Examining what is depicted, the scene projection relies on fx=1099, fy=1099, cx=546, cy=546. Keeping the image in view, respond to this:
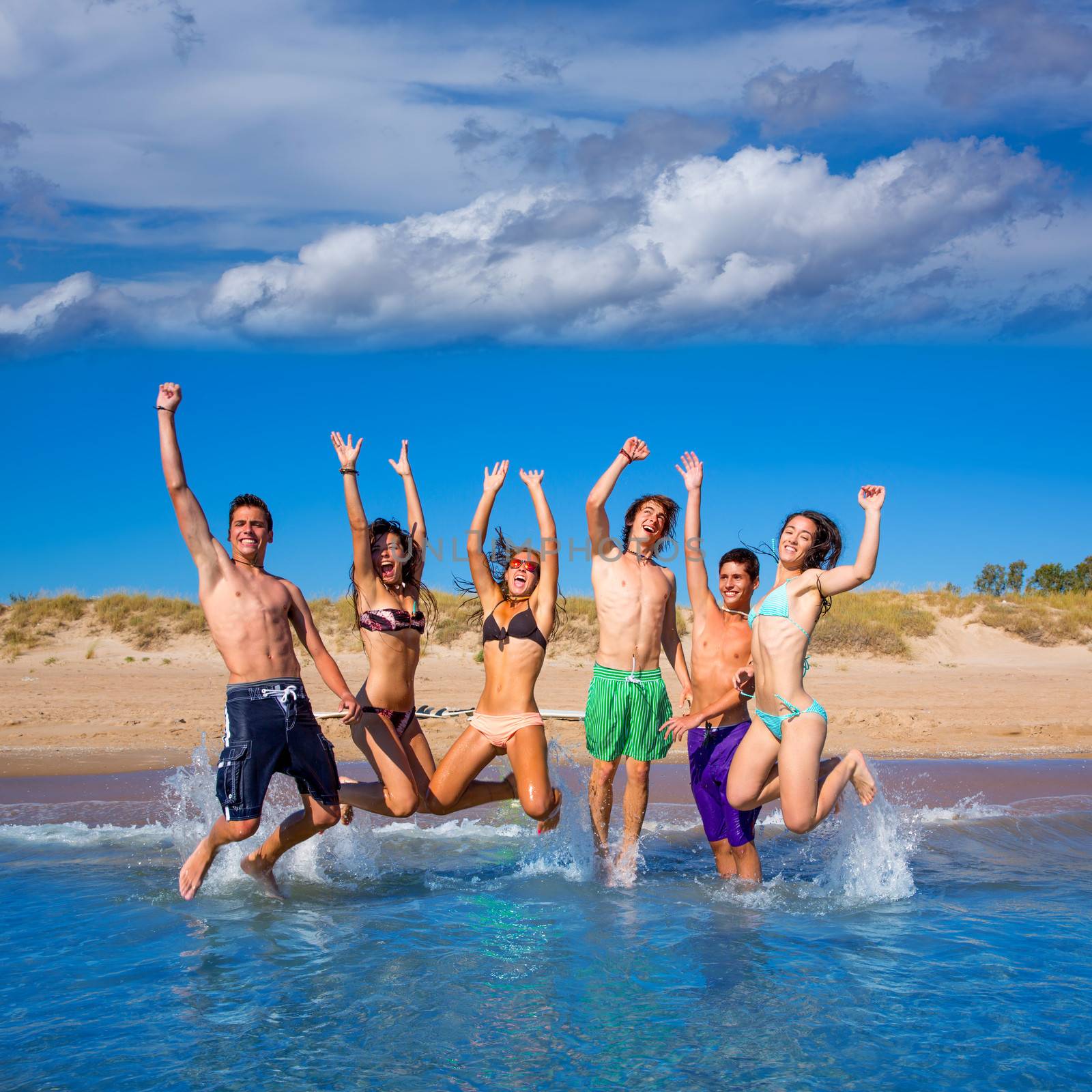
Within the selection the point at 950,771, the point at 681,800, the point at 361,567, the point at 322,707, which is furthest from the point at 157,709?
the point at 950,771

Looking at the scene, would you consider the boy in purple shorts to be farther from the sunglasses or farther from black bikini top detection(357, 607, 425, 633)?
black bikini top detection(357, 607, 425, 633)

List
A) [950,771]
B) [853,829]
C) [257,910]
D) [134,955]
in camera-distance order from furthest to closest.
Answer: [950,771] < [853,829] < [257,910] < [134,955]

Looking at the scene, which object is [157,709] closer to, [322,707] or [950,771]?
[322,707]

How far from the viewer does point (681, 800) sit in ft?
31.1

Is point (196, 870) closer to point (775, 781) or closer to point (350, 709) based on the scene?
point (350, 709)

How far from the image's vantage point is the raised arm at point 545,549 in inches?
251

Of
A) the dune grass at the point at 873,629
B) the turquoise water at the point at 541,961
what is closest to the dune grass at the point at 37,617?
the turquoise water at the point at 541,961

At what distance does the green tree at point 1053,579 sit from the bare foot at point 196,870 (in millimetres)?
29349

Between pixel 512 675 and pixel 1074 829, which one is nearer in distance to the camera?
pixel 512 675

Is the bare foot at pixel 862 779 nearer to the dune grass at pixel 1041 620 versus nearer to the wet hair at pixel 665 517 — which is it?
the wet hair at pixel 665 517

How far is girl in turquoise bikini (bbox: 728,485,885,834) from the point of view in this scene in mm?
5598

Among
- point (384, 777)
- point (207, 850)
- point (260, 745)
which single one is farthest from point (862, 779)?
point (207, 850)

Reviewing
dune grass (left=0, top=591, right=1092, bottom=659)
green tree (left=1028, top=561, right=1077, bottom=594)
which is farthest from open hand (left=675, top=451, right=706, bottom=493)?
green tree (left=1028, top=561, right=1077, bottom=594)

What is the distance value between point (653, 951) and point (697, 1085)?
4.65 ft
